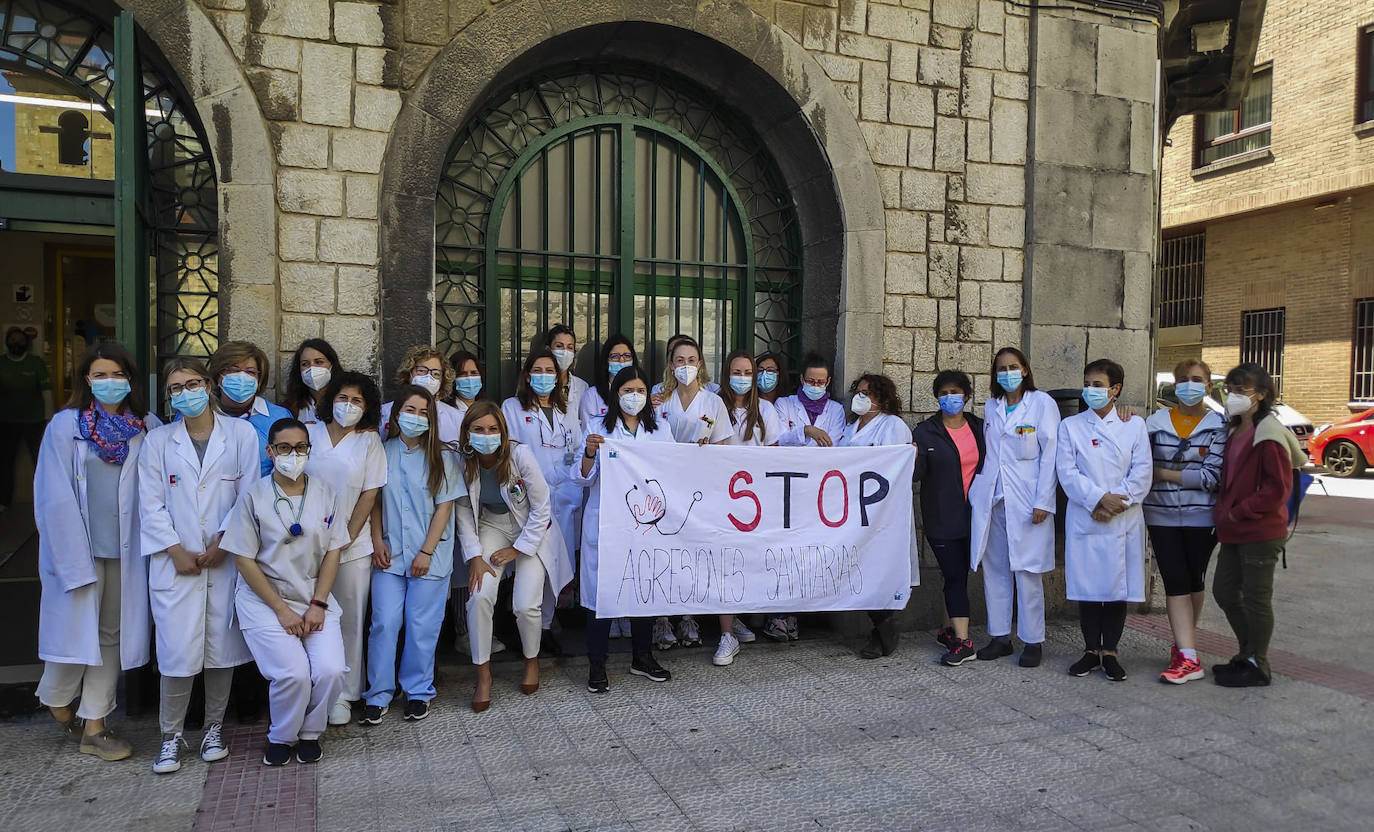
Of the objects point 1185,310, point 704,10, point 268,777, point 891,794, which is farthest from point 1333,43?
point 268,777

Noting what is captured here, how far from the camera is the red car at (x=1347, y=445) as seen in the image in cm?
1636

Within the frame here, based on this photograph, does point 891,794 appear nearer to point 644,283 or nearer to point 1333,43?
point 644,283

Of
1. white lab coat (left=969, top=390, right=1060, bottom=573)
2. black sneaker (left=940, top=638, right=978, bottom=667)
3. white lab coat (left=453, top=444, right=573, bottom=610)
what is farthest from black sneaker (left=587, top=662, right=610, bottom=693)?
white lab coat (left=969, top=390, right=1060, bottom=573)

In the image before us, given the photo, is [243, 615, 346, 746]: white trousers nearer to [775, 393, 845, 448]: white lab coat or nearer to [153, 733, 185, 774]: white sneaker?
[153, 733, 185, 774]: white sneaker

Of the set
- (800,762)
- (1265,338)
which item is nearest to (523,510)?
(800,762)

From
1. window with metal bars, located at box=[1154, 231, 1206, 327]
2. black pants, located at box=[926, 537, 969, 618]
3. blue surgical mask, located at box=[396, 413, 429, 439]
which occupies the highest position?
window with metal bars, located at box=[1154, 231, 1206, 327]

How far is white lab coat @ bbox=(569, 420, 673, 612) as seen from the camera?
17.2 feet

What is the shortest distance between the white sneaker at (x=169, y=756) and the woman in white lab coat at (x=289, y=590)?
361 millimetres

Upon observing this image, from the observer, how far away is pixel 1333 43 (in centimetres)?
1908

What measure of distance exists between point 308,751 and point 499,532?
1389mm

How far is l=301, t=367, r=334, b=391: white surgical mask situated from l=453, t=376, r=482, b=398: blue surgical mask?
726 mm

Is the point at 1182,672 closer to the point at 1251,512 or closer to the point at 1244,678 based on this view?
the point at 1244,678

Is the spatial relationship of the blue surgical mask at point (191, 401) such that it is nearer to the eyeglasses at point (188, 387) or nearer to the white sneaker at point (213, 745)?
the eyeglasses at point (188, 387)

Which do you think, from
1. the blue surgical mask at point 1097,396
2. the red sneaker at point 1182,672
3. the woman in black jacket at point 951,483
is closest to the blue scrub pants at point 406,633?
the woman in black jacket at point 951,483
